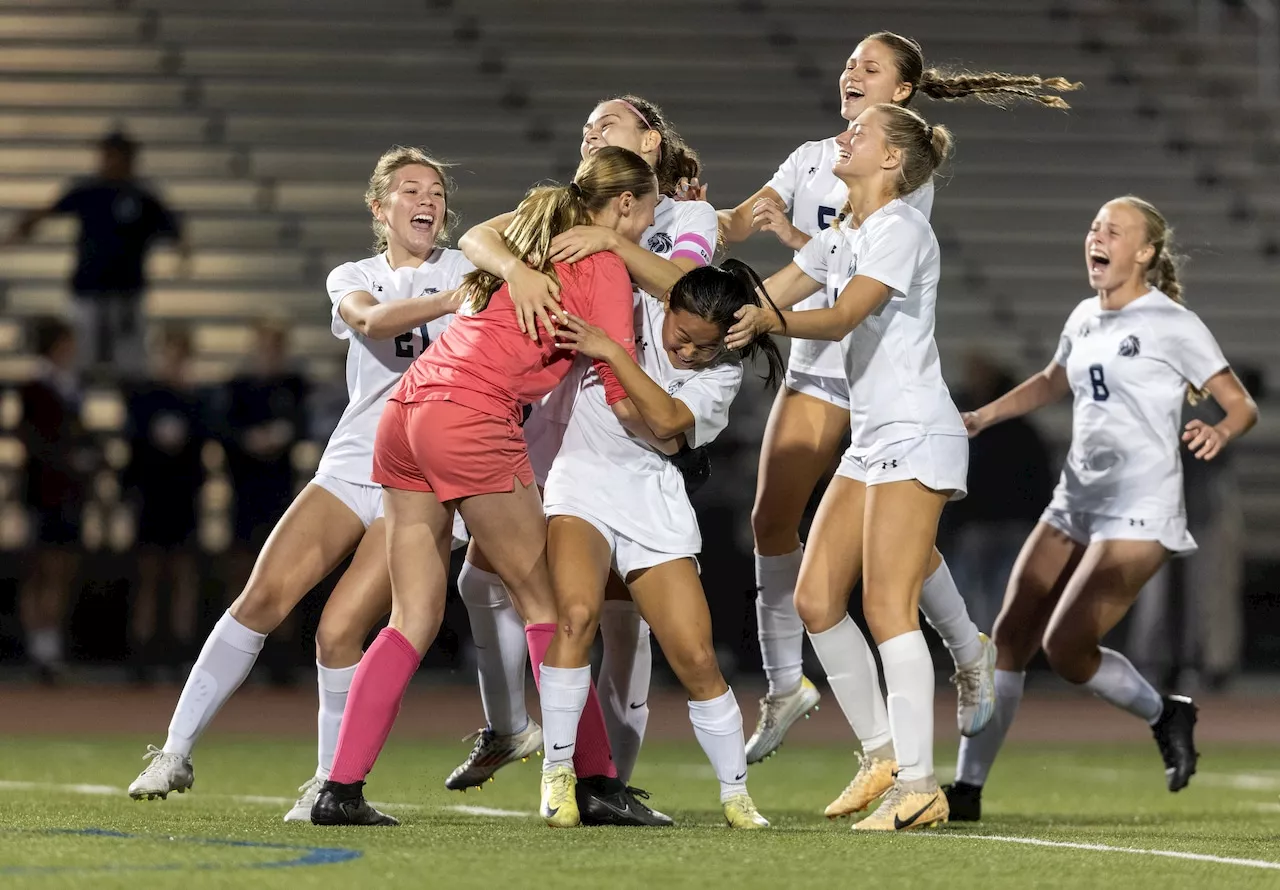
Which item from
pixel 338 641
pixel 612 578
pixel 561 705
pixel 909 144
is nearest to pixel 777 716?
pixel 612 578

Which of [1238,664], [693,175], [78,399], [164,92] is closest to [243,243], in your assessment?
[164,92]

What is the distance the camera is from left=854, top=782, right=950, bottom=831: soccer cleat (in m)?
5.25

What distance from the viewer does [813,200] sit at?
627 centimetres

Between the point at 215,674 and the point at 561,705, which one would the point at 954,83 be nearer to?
the point at 561,705

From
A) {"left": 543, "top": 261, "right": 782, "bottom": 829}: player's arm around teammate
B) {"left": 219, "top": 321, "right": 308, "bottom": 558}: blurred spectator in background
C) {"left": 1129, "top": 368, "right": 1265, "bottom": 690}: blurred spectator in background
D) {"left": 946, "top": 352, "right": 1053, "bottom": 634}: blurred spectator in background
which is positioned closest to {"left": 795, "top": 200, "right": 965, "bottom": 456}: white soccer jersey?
{"left": 543, "top": 261, "right": 782, "bottom": 829}: player's arm around teammate

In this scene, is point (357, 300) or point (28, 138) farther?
point (28, 138)

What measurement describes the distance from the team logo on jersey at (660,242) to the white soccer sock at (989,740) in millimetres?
1814

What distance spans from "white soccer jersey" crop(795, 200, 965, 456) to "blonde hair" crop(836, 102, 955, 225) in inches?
3.5

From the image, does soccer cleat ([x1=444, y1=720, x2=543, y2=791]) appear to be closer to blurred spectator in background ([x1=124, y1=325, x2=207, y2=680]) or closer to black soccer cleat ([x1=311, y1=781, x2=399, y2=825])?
black soccer cleat ([x1=311, y1=781, x2=399, y2=825])

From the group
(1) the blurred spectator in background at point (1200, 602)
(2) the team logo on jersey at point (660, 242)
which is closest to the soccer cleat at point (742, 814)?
(2) the team logo on jersey at point (660, 242)

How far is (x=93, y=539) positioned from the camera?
436 inches

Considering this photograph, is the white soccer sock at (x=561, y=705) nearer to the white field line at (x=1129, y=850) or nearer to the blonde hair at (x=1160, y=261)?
the white field line at (x=1129, y=850)

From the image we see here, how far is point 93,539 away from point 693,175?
6.06 meters

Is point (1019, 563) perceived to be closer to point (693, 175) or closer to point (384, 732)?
point (693, 175)
